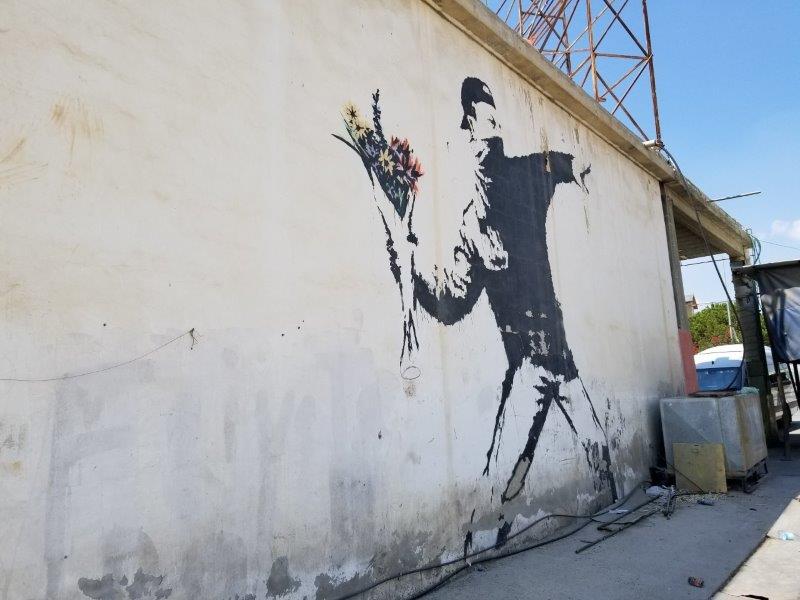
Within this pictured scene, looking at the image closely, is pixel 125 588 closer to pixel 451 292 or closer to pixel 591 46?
pixel 451 292

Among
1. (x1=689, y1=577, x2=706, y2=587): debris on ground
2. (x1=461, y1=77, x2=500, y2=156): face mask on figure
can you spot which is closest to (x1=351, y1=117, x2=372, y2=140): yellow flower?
(x1=461, y1=77, x2=500, y2=156): face mask on figure

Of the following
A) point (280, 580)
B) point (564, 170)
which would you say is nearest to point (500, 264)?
point (564, 170)

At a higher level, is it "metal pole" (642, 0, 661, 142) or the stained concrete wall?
"metal pole" (642, 0, 661, 142)

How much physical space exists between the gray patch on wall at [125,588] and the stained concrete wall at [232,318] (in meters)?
0.01

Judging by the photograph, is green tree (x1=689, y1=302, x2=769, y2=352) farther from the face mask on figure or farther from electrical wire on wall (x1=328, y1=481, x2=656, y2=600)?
the face mask on figure

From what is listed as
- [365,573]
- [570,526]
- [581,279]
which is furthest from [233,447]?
[581,279]

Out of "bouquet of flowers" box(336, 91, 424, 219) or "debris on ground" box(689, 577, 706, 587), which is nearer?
"debris on ground" box(689, 577, 706, 587)

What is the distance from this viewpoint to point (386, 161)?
399 cm

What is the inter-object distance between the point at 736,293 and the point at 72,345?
40.6ft

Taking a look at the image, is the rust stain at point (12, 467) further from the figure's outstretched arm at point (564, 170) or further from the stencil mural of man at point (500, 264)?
the figure's outstretched arm at point (564, 170)

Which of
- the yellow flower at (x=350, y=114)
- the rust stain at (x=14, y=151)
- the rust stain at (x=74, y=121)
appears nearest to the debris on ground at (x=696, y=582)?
the yellow flower at (x=350, y=114)

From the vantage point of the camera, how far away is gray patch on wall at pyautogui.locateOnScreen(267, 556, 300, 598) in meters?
2.81

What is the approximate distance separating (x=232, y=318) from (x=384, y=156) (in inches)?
69.6

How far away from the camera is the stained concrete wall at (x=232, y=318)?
2.25 metres
